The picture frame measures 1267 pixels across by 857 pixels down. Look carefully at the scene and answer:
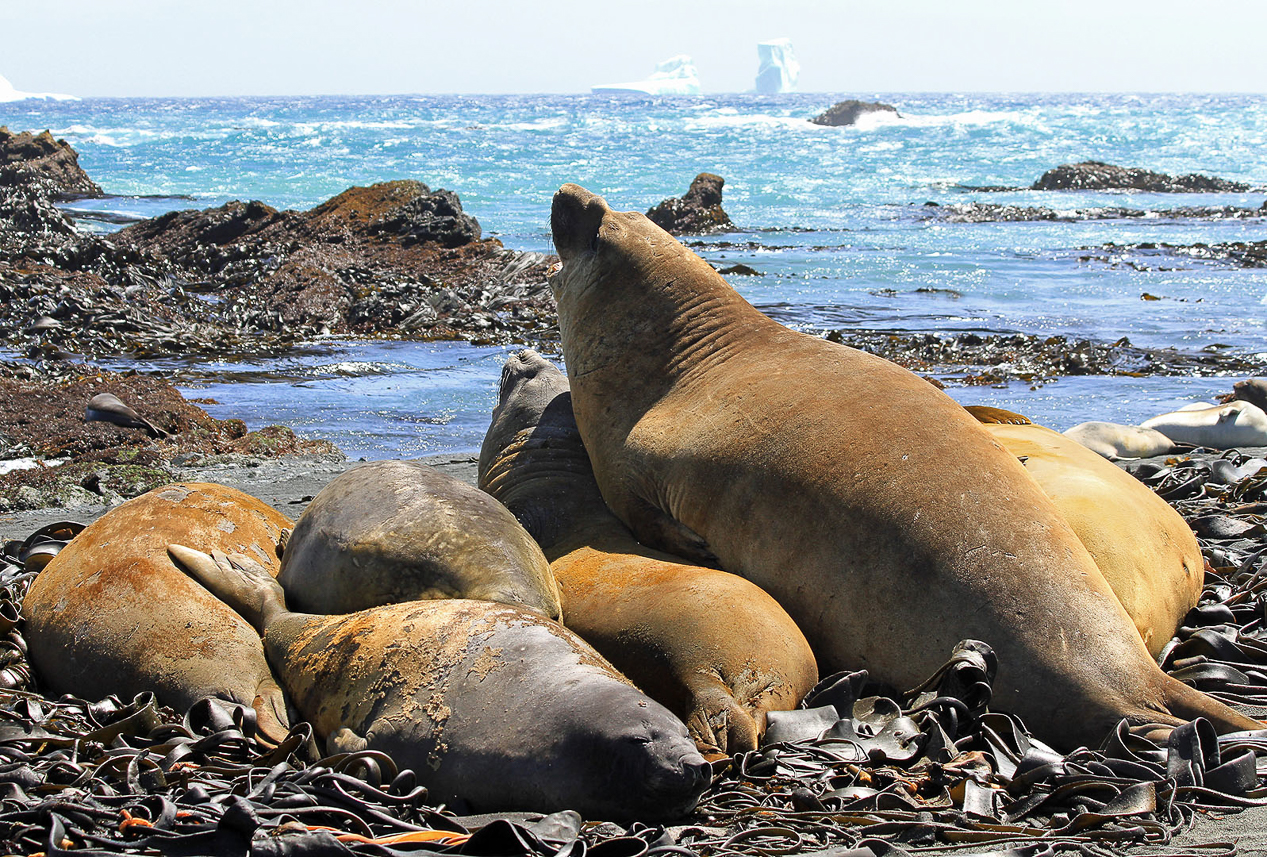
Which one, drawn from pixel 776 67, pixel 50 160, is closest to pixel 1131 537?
pixel 50 160

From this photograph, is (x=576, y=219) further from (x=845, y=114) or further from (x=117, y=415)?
(x=845, y=114)

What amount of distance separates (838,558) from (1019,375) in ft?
28.1

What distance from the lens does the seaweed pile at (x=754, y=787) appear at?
295 cm

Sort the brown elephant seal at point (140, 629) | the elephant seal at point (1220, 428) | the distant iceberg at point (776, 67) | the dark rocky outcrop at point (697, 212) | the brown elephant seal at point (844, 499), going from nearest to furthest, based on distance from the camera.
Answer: the brown elephant seal at point (844, 499), the brown elephant seal at point (140, 629), the elephant seal at point (1220, 428), the dark rocky outcrop at point (697, 212), the distant iceberg at point (776, 67)

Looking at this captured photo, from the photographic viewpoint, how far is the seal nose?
6.22 m

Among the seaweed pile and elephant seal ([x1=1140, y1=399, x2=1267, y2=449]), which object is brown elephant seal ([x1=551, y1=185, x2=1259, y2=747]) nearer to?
the seaweed pile

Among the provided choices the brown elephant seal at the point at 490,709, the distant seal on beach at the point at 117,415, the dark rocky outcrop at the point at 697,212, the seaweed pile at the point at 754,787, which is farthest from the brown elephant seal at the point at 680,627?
the dark rocky outcrop at the point at 697,212

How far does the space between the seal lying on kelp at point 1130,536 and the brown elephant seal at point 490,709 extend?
2.08 metres

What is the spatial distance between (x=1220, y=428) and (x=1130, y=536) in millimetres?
5105

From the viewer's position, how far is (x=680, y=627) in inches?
161

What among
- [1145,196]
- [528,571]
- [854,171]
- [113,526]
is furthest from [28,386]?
[854,171]

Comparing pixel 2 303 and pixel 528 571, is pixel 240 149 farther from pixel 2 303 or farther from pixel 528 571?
pixel 528 571

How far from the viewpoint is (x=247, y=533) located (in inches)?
196

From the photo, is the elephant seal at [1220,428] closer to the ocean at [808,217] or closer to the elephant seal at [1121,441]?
the elephant seal at [1121,441]
